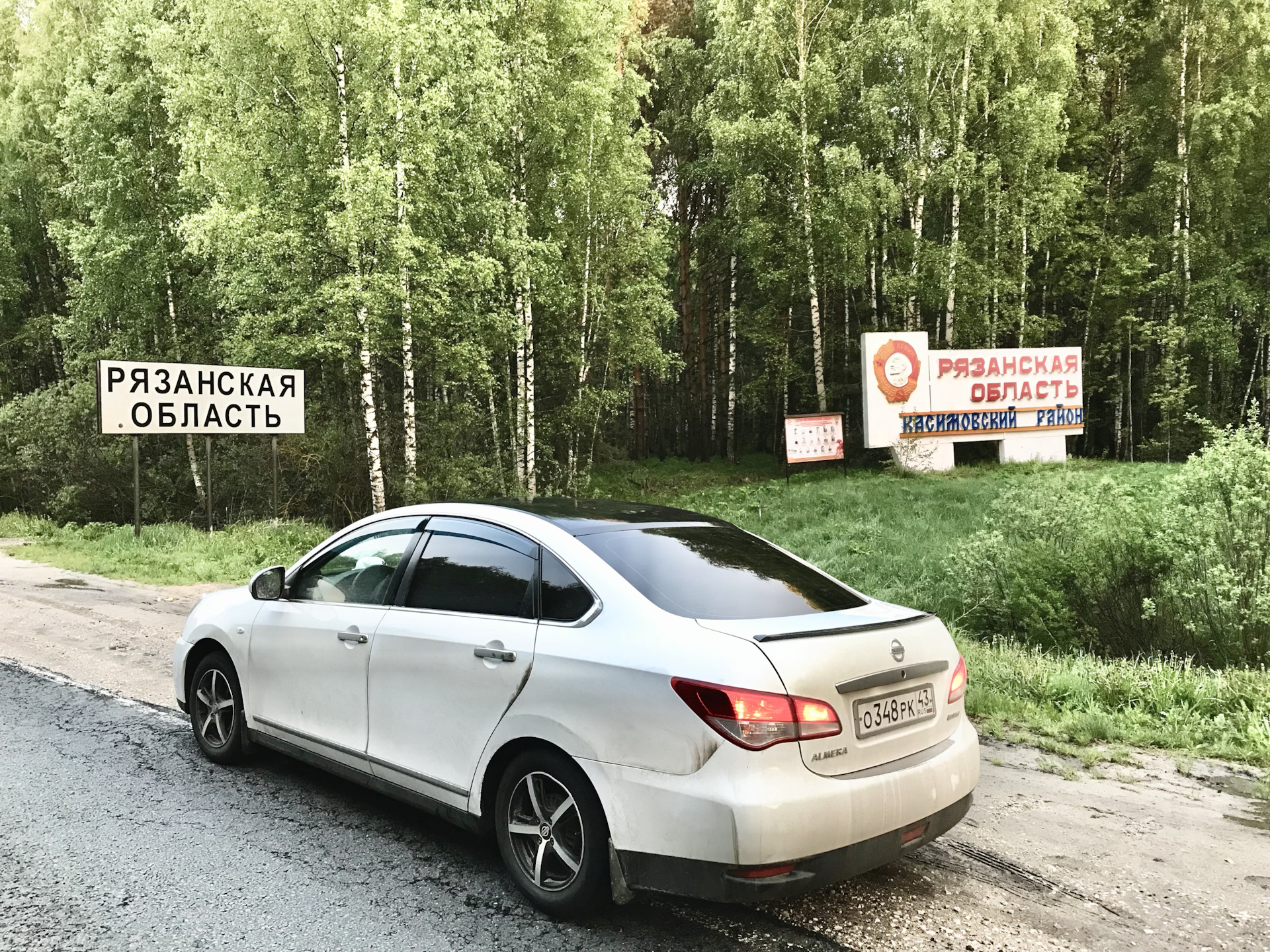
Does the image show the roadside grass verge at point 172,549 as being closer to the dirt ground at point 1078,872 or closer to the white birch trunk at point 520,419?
the white birch trunk at point 520,419

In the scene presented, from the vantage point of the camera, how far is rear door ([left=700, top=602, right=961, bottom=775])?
115 inches

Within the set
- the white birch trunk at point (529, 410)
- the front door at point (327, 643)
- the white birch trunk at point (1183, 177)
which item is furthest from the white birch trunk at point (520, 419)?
the white birch trunk at point (1183, 177)

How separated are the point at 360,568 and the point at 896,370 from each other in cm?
2392

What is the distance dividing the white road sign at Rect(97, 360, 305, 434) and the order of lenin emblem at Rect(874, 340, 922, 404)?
16233 millimetres

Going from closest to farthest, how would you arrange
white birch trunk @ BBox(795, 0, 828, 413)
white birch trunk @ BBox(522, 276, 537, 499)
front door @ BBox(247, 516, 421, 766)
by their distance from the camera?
front door @ BBox(247, 516, 421, 766)
white birch trunk @ BBox(522, 276, 537, 499)
white birch trunk @ BBox(795, 0, 828, 413)

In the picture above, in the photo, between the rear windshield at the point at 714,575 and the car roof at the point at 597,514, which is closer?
the rear windshield at the point at 714,575

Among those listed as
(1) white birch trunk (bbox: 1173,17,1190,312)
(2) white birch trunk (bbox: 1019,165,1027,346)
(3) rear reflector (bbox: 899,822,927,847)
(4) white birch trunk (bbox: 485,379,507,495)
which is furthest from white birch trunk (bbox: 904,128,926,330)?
(3) rear reflector (bbox: 899,822,927,847)

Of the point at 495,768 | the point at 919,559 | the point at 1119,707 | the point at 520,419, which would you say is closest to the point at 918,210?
the point at 520,419

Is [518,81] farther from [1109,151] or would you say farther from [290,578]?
[1109,151]

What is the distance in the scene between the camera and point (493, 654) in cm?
345

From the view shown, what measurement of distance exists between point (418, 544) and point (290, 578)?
1057 mm

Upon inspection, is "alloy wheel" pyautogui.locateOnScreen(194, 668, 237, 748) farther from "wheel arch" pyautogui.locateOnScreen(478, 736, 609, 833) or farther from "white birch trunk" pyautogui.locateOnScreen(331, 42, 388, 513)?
"white birch trunk" pyautogui.locateOnScreen(331, 42, 388, 513)

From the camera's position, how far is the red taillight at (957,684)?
3.46 m

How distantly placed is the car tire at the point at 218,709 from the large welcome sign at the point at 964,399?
2302 centimetres
